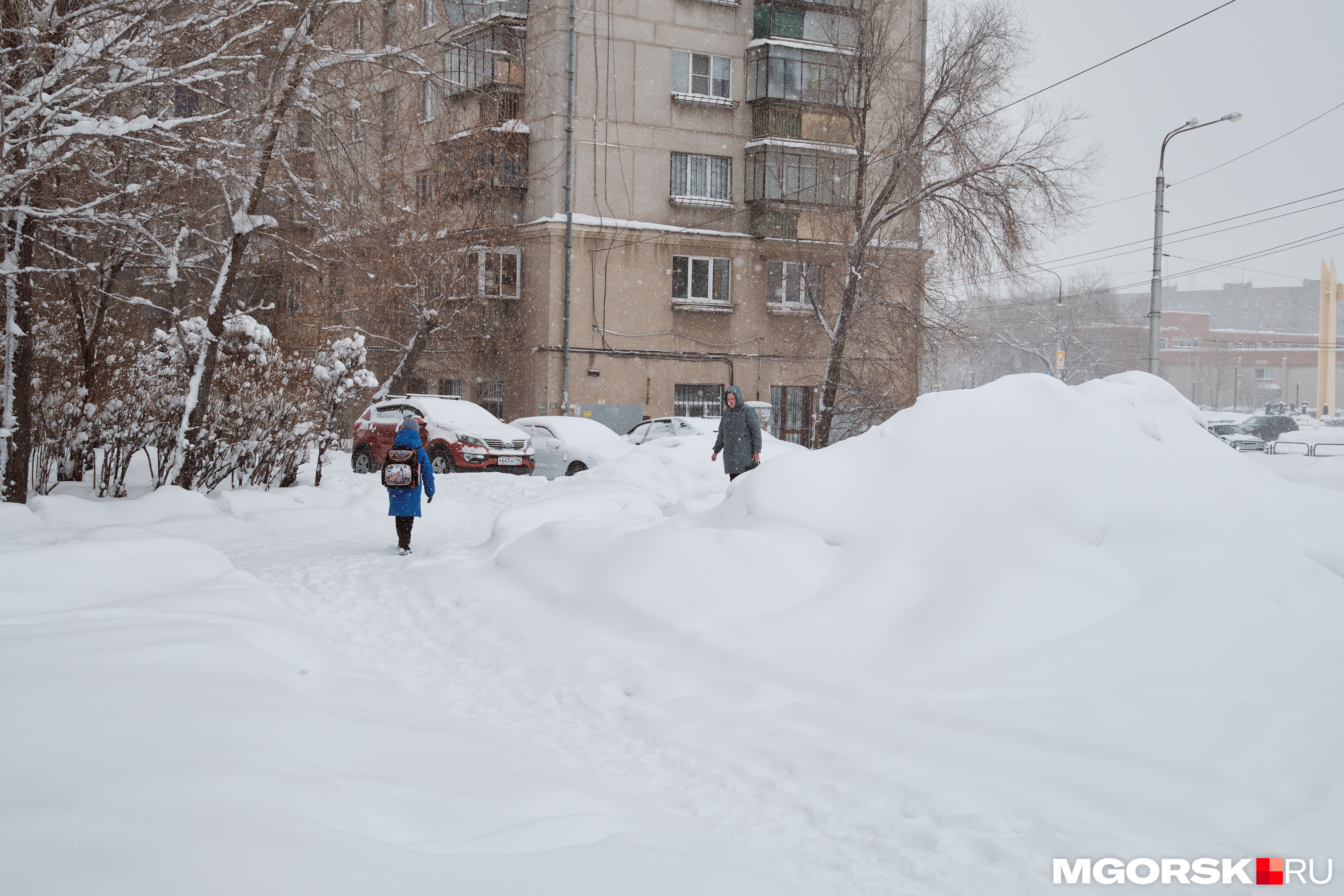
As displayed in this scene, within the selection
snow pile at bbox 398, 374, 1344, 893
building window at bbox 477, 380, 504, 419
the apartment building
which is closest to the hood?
snow pile at bbox 398, 374, 1344, 893

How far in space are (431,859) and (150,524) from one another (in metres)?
9.31

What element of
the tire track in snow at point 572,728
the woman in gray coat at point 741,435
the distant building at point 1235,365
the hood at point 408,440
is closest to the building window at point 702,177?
the woman in gray coat at point 741,435

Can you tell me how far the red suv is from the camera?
18672mm

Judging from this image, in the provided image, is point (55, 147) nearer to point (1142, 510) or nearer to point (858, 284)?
point (1142, 510)

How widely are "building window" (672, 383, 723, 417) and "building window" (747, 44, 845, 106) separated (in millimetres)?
8810

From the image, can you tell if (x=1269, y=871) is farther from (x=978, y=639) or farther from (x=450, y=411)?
(x=450, y=411)

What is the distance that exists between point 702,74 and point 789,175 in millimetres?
4011

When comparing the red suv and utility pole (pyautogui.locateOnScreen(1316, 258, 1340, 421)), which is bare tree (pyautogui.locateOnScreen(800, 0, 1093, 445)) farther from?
utility pole (pyautogui.locateOnScreen(1316, 258, 1340, 421))

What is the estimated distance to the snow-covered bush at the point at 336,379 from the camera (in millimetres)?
15062

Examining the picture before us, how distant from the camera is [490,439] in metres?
18.9

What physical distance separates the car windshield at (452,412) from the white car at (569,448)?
69cm

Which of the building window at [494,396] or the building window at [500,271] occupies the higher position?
the building window at [500,271]

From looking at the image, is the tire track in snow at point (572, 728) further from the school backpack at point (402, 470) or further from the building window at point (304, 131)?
the building window at point (304, 131)

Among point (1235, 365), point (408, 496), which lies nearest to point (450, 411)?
point (408, 496)
